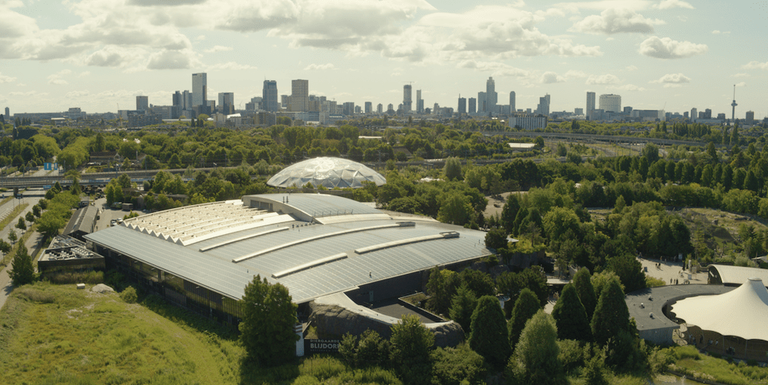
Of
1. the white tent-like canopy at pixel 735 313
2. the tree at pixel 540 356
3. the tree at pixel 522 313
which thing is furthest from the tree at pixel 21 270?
the white tent-like canopy at pixel 735 313

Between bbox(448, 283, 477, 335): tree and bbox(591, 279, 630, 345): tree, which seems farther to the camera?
bbox(448, 283, 477, 335): tree

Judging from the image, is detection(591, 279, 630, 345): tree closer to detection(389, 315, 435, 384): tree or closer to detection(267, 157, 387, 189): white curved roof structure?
detection(389, 315, 435, 384): tree

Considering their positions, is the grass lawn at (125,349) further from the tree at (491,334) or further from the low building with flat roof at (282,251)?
the tree at (491,334)

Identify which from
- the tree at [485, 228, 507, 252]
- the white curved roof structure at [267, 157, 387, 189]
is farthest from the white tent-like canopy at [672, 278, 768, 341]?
the white curved roof structure at [267, 157, 387, 189]

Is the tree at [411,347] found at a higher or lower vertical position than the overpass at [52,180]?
lower

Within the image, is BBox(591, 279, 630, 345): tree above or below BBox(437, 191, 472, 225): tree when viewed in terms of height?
below

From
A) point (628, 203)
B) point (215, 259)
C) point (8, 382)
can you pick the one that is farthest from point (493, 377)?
point (628, 203)
